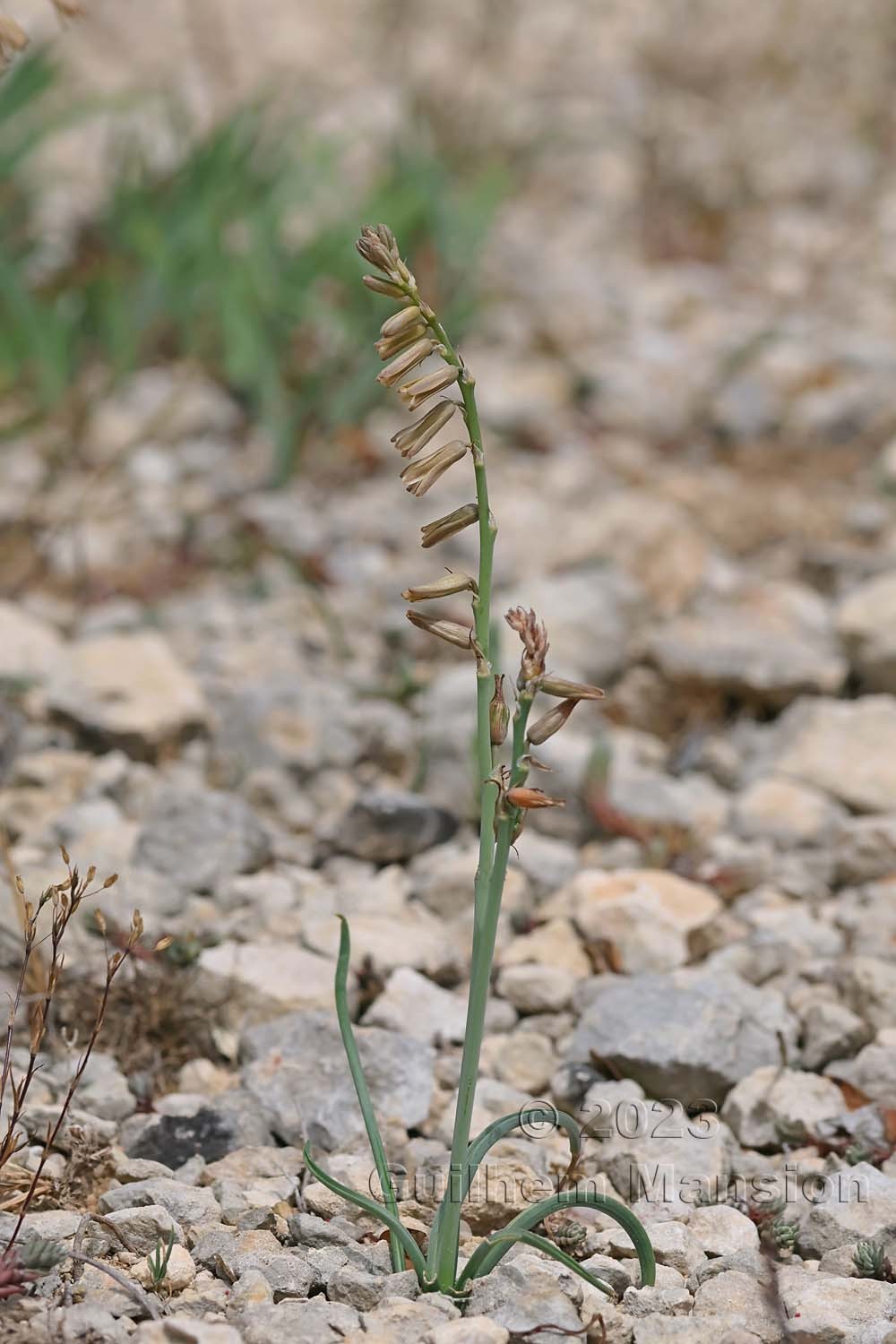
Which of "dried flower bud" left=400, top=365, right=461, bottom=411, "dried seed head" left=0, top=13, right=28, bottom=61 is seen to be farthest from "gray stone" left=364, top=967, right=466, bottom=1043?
"dried seed head" left=0, top=13, right=28, bottom=61

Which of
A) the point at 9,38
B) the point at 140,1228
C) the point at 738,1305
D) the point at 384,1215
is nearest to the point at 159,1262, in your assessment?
the point at 140,1228

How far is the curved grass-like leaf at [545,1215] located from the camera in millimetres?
1338

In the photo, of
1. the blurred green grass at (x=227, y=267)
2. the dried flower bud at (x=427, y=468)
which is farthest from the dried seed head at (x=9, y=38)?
the blurred green grass at (x=227, y=267)

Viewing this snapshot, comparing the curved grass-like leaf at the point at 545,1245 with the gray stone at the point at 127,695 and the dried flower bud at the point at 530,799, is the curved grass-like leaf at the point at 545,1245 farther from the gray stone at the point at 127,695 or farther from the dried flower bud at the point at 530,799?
the gray stone at the point at 127,695

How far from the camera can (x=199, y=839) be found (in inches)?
91.4

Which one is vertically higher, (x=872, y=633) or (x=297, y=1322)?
(x=872, y=633)

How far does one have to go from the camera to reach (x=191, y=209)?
378cm

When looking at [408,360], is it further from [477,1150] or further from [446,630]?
[477,1150]

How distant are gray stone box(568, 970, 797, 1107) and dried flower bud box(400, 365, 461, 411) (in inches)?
38.3

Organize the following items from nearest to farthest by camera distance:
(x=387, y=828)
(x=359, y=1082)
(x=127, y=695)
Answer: (x=359, y=1082) → (x=387, y=828) → (x=127, y=695)

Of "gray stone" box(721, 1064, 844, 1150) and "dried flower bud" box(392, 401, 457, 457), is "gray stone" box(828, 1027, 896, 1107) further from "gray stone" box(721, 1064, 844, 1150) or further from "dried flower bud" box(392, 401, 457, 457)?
"dried flower bud" box(392, 401, 457, 457)

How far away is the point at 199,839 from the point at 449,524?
1169 mm

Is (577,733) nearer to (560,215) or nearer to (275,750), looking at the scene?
(275,750)

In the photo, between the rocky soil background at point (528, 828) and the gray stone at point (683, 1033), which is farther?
the gray stone at point (683, 1033)
